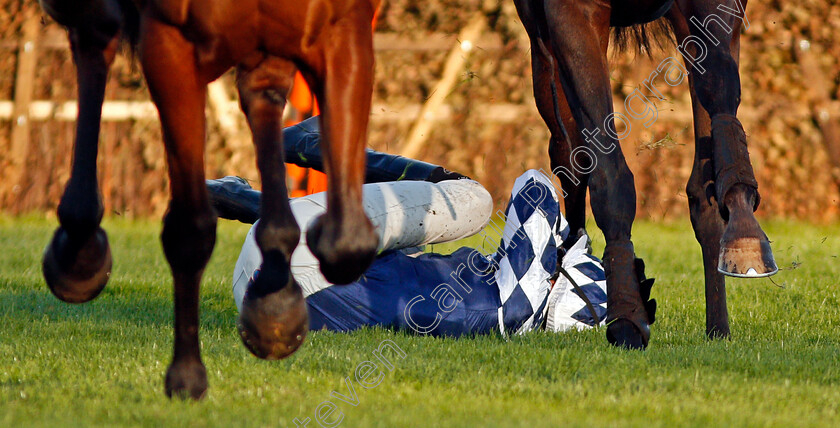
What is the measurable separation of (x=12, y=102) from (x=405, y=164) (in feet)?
19.5

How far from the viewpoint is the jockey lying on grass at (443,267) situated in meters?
3.35

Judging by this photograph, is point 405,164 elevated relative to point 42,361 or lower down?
elevated

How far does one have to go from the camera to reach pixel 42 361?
270 centimetres

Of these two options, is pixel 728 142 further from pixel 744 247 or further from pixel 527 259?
pixel 527 259

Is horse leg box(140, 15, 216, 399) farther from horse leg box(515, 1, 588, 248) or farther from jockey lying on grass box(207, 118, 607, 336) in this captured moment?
horse leg box(515, 1, 588, 248)

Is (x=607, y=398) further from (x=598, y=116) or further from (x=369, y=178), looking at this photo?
(x=369, y=178)

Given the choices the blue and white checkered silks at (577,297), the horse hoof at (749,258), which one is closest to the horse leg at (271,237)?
the horse hoof at (749,258)

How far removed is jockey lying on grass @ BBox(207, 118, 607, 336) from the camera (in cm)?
335

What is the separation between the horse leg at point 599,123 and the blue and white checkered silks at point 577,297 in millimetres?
432

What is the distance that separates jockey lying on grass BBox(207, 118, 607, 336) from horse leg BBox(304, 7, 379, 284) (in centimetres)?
151

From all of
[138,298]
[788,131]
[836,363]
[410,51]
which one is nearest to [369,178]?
[138,298]

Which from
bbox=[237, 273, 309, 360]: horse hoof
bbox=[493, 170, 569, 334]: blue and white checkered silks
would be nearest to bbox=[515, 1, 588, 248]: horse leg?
bbox=[493, 170, 569, 334]: blue and white checkered silks

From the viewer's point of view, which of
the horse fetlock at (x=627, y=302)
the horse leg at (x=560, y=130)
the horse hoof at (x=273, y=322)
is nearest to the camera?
→ the horse hoof at (x=273, y=322)

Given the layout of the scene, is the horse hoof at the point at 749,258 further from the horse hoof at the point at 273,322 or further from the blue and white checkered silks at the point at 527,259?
the horse hoof at the point at 273,322
